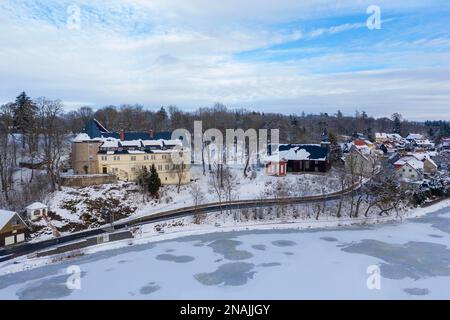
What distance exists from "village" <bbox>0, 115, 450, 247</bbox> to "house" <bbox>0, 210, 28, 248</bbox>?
0.20ft

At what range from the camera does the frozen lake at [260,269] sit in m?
15.3

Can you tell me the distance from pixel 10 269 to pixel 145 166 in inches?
654

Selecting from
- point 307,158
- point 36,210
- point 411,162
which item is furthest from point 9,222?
point 411,162

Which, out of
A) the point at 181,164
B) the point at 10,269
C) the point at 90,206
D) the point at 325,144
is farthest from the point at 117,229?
the point at 325,144

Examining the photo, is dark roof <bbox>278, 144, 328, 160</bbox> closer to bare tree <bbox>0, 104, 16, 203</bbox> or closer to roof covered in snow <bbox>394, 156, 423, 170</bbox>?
roof covered in snow <bbox>394, 156, 423, 170</bbox>

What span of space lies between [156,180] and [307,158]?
58.0 feet

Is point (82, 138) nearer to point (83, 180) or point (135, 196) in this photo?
point (83, 180)

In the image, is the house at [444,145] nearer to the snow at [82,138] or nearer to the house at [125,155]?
the house at [125,155]

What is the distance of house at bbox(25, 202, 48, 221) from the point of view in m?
25.2

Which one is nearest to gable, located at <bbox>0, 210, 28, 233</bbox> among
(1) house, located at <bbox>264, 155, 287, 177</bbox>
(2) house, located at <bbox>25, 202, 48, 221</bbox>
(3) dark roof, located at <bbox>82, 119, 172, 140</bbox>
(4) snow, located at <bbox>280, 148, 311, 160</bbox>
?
(2) house, located at <bbox>25, 202, 48, 221</bbox>

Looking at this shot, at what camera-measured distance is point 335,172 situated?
39.1 metres

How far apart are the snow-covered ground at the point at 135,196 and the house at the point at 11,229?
38.9 inches

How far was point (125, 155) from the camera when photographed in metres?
33.8
